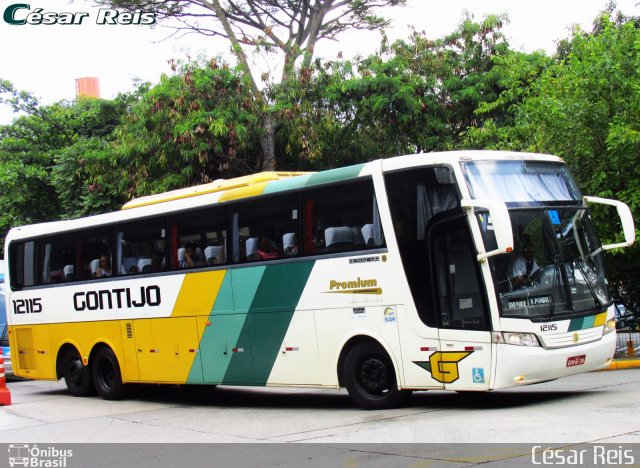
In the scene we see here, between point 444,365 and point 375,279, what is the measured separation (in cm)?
152

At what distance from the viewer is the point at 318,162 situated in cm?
2373

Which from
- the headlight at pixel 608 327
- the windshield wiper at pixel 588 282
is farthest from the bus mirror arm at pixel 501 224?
the headlight at pixel 608 327

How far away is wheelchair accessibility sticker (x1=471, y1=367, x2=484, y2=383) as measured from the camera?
10602mm

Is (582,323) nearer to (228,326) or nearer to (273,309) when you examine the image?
(273,309)

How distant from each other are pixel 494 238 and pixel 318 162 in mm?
13424

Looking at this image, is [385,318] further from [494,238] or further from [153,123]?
[153,123]

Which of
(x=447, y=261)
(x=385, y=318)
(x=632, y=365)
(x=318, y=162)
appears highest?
(x=318, y=162)

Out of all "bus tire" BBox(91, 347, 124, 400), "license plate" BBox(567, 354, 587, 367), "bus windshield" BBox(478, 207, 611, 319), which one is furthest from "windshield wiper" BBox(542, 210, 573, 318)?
"bus tire" BBox(91, 347, 124, 400)

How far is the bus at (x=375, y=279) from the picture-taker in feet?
35.0

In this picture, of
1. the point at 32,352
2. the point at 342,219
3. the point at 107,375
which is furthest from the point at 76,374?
the point at 342,219

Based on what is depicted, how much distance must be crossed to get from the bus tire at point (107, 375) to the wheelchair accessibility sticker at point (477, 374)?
807cm

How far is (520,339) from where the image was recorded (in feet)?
34.4

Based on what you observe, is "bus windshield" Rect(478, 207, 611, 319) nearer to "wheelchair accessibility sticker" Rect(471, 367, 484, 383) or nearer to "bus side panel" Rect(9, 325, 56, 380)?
"wheelchair accessibility sticker" Rect(471, 367, 484, 383)
